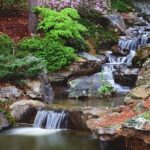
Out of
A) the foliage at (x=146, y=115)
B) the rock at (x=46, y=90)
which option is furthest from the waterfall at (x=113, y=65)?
the foliage at (x=146, y=115)

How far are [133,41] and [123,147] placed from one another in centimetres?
977

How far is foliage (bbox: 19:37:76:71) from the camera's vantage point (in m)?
17.5

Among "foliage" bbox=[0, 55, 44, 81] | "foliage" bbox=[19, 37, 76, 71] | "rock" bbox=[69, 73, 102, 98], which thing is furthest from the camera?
"foliage" bbox=[19, 37, 76, 71]

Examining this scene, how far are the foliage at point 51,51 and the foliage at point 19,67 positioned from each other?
1.58 metres

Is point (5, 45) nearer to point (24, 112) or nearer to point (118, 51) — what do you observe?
point (24, 112)

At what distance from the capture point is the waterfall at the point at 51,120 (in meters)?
13.5

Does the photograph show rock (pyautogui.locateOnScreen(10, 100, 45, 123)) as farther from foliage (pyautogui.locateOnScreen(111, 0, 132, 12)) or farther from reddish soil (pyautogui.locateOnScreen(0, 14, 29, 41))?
foliage (pyautogui.locateOnScreen(111, 0, 132, 12))

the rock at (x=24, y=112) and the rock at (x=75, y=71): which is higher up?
the rock at (x=75, y=71)

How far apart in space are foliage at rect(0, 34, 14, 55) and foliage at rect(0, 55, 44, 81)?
3.18 ft

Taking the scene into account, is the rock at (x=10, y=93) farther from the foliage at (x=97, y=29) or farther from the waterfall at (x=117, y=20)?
the waterfall at (x=117, y=20)

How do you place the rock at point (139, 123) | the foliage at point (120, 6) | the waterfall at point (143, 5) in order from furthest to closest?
the waterfall at point (143, 5)
the foliage at point (120, 6)
the rock at point (139, 123)

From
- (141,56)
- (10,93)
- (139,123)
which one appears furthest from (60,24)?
(139,123)

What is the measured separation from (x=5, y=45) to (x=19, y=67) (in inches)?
91.1

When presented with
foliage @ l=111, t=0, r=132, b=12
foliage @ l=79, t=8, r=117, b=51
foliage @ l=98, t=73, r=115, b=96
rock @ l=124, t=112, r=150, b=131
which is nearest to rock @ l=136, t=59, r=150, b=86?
foliage @ l=98, t=73, r=115, b=96
